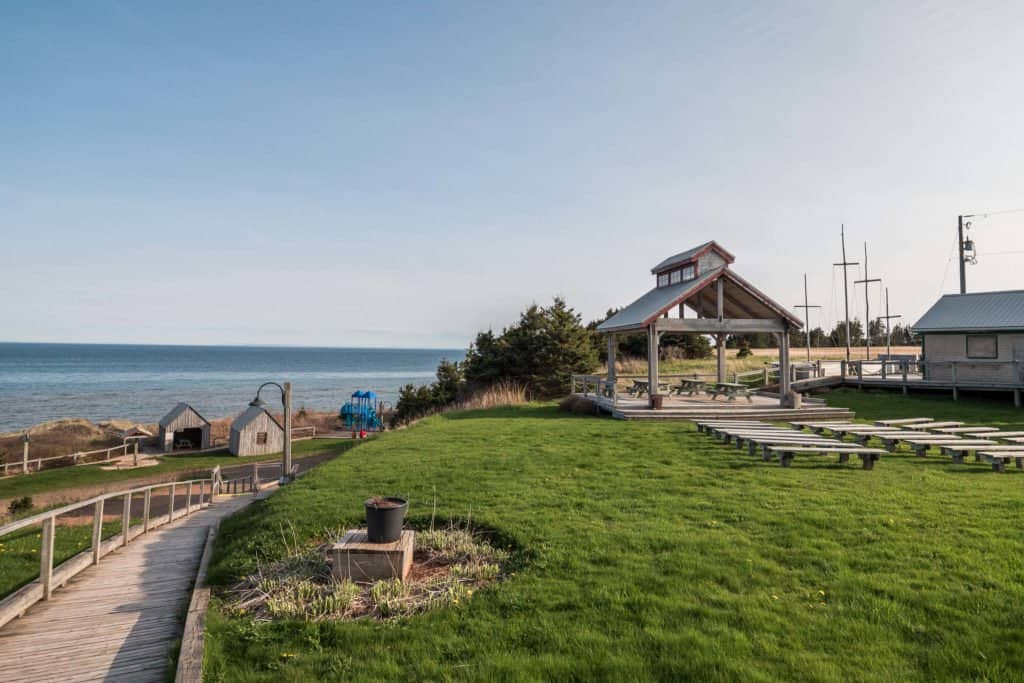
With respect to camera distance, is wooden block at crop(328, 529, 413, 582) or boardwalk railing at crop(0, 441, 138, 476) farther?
boardwalk railing at crop(0, 441, 138, 476)

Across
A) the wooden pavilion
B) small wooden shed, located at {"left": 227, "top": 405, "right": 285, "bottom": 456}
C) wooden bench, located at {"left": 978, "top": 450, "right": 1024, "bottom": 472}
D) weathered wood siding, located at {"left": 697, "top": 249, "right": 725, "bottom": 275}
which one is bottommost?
small wooden shed, located at {"left": 227, "top": 405, "right": 285, "bottom": 456}

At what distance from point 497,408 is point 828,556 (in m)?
18.9

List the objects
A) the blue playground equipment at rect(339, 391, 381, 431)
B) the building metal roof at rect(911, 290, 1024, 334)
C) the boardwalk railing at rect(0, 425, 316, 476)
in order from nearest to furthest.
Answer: the building metal roof at rect(911, 290, 1024, 334) < the boardwalk railing at rect(0, 425, 316, 476) < the blue playground equipment at rect(339, 391, 381, 431)

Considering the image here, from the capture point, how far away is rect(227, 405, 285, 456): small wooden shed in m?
→ 35.9

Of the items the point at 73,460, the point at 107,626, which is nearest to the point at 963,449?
the point at 107,626

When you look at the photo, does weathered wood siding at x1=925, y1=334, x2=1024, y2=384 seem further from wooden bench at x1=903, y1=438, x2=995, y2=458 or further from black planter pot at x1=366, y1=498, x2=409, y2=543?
black planter pot at x1=366, y1=498, x2=409, y2=543

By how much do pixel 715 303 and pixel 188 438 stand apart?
34895mm

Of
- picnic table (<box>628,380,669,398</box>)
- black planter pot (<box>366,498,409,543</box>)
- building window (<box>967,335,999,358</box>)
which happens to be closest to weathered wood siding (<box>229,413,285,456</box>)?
picnic table (<box>628,380,669,398</box>)

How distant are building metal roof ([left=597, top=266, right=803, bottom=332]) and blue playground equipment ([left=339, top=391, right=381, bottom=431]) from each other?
2920 centimetres

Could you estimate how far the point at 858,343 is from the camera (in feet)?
289

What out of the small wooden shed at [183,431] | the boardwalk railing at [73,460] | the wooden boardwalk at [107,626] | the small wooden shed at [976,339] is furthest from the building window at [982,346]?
the small wooden shed at [183,431]

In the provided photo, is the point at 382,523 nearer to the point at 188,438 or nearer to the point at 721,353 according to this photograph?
the point at 721,353

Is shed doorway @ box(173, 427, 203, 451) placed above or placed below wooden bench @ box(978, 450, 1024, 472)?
below

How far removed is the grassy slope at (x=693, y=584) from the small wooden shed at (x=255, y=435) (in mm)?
28507
